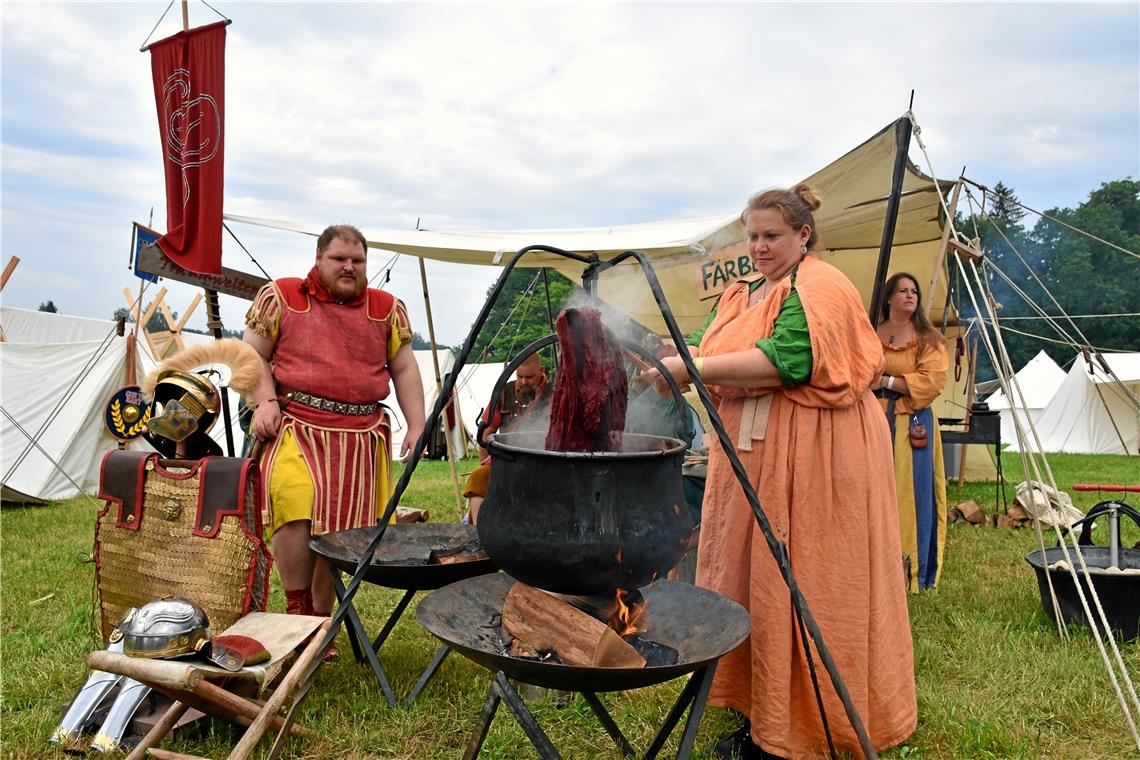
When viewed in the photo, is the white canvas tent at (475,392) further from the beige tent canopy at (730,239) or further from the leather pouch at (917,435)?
the leather pouch at (917,435)

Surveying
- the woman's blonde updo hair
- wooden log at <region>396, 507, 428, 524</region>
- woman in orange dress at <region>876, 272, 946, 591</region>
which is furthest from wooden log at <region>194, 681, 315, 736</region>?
wooden log at <region>396, 507, 428, 524</region>

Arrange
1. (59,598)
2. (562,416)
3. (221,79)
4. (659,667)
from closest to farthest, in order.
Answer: (659,667), (562,416), (59,598), (221,79)

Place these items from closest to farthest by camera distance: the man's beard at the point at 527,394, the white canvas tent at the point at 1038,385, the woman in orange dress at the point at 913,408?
1. the woman in orange dress at the point at 913,408
2. the man's beard at the point at 527,394
3. the white canvas tent at the point at 1038,385

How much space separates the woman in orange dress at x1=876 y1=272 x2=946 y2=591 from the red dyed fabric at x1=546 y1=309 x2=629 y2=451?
300 centimetres

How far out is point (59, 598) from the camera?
4.50 metres

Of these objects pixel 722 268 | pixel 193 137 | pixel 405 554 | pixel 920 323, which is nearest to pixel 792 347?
pixel 405 554

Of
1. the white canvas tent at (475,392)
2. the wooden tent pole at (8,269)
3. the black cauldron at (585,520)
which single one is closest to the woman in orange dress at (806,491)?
the black cauldron at (585,520)

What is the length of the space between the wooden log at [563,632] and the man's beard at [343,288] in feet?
6.08

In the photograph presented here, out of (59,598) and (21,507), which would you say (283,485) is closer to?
(59,598)

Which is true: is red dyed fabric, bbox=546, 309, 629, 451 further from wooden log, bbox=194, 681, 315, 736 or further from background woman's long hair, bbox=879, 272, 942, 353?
background woman's long hair, bbox=879, 272, 942, 353

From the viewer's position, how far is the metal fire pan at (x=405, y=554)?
9.08 ft

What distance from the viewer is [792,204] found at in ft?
8.03

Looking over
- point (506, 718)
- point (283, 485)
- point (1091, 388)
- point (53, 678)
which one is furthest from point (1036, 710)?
point (1091, 388)

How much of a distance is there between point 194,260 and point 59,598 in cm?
225
